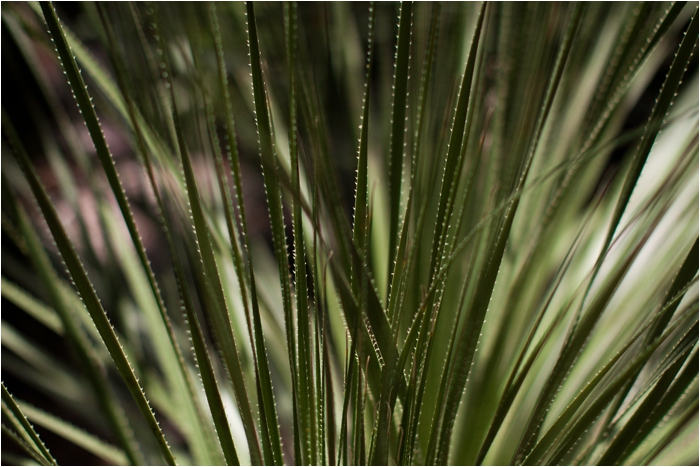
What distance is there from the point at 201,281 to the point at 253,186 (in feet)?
2.38

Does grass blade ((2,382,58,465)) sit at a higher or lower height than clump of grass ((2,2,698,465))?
lower

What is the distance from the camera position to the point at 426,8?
0.26m

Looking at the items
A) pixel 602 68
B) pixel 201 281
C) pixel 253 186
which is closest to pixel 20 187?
pixel 253 186

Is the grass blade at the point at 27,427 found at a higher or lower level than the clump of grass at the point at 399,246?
lower

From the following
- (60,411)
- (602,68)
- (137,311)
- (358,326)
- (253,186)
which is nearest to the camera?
(358,326)

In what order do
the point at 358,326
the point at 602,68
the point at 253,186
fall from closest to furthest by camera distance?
the point at 358,326 → the point at 602,68 → the point at 253,186

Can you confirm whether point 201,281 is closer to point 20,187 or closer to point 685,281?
point 685,281

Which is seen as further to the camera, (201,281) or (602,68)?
(602,68)

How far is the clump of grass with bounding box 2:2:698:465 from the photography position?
180mm

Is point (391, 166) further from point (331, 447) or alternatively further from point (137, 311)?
point (137, 311)

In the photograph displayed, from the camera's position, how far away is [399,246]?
19 cm

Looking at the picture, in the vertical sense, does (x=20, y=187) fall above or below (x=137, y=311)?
above

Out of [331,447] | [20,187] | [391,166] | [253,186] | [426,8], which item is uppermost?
[253,186]

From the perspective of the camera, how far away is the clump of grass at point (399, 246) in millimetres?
180
